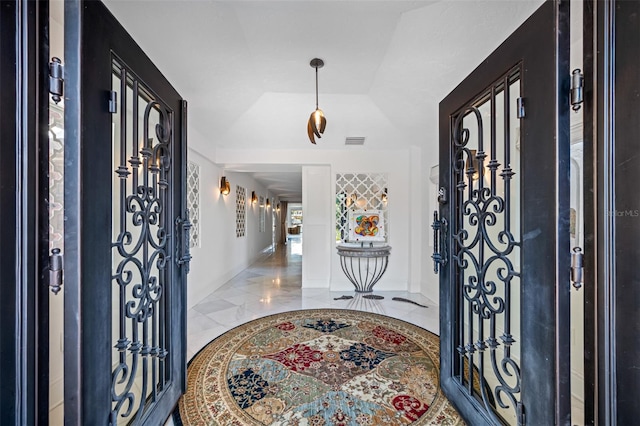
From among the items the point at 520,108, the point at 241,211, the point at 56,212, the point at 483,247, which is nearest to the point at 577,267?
the point at 483,247

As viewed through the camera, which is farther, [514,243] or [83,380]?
[514,243]

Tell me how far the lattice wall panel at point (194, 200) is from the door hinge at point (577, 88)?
377 centimetres

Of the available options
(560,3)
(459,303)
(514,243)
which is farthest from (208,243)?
(560,3)

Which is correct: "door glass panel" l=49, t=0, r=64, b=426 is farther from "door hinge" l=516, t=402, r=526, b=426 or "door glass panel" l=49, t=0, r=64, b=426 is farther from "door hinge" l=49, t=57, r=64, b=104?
"door hinge" l=516, t=402, r=526, b=426

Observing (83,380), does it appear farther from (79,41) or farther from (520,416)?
(520,416)

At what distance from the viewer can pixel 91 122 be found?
0.88 metres

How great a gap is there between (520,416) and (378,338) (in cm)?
153

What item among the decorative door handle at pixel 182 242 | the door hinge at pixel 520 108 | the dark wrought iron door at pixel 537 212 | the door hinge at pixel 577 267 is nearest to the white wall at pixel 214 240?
the decorative door handle at pixel 182 242

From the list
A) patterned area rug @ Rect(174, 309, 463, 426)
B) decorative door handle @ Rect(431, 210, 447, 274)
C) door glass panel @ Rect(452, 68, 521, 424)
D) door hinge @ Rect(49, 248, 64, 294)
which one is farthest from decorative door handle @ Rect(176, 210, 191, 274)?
door glass panel @ Rect(452, 68, 521, 424)

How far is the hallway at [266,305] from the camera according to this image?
277cm

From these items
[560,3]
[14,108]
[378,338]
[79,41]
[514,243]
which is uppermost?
[560,3]

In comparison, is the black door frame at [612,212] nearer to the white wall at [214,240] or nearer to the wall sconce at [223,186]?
the white wall at [214,240]

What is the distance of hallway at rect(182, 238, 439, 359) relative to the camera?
2.77 meters

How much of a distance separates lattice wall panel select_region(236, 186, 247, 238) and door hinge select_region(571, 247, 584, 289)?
5.39m
